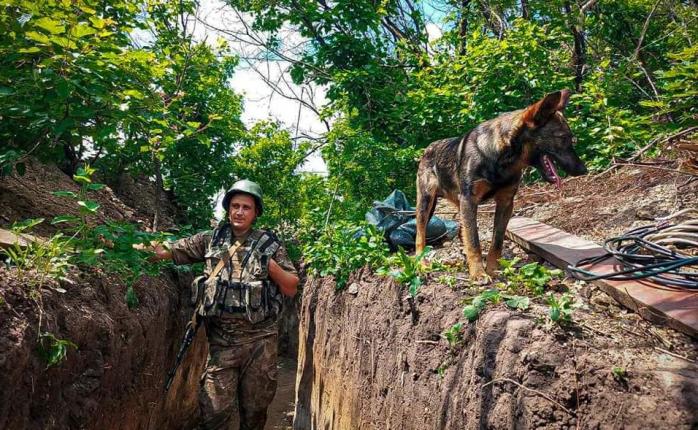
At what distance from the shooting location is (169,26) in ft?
27.6

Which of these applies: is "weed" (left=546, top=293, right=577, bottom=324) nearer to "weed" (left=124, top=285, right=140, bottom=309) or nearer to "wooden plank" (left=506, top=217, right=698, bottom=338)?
"wooden plank" (left=506, top=217, right=698, bottom=338)

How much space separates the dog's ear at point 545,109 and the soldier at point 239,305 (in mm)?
2513

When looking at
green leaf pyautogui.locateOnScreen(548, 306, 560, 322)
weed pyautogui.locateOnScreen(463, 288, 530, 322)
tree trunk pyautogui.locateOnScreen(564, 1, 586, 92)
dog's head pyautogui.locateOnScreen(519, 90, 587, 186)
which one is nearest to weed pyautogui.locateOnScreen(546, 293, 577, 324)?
green leaf pyautogui.locateOnScreen(548, 306, 560, 322)

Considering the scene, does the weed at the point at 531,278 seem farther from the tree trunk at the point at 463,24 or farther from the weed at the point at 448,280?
the tree trunk at the point at 463,24

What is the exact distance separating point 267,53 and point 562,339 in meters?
14.5

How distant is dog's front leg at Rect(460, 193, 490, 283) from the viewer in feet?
10.9

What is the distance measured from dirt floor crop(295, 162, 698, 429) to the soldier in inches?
35.5

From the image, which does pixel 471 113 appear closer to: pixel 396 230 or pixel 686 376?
pixel 396 230

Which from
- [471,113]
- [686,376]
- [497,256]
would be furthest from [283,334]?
[686,376]

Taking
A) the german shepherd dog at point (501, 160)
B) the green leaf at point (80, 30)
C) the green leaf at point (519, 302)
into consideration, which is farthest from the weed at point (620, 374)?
the green leaf at point (80, 30)

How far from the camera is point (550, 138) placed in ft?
11.0

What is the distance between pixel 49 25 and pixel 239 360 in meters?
3.01

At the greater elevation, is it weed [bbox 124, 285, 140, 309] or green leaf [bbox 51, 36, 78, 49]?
green leaf [bbox 51, 36, 78, 49]

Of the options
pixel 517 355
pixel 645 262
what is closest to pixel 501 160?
pixel 645 262
